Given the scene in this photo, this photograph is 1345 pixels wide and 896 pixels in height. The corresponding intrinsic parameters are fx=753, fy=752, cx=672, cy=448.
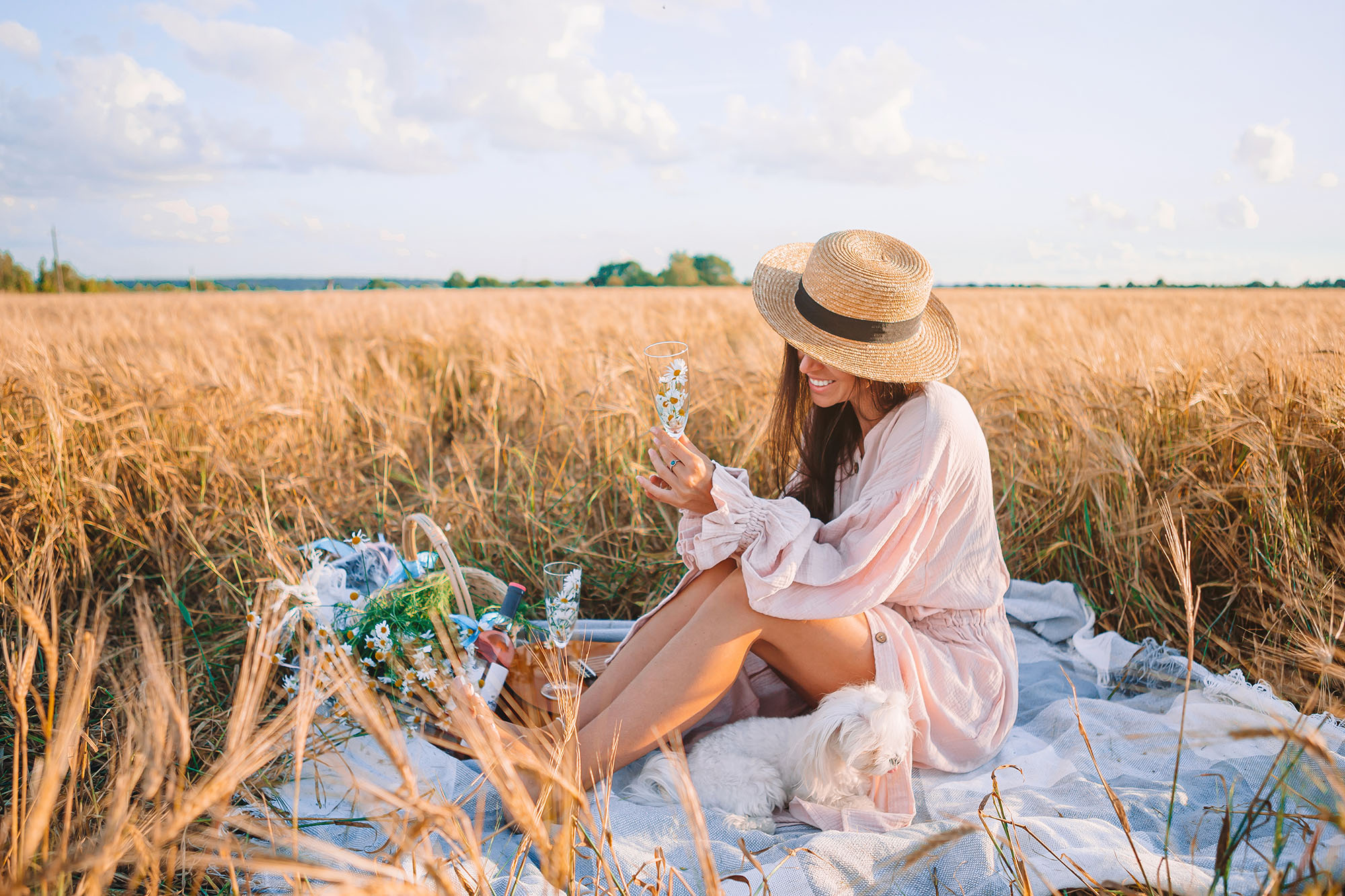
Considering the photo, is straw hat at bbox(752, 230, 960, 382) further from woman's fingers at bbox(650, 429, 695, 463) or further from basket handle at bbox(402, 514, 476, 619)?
basket handle at bbox(402, 514, 476, 619)

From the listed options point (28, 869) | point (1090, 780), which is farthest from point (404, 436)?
point (1090, 780)

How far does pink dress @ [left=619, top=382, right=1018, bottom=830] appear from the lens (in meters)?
1.63

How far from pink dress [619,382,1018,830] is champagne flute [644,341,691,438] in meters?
0.16

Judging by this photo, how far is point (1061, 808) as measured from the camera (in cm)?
158

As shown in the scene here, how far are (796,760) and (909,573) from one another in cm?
49

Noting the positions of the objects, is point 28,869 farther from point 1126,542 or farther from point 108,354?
point 108,354

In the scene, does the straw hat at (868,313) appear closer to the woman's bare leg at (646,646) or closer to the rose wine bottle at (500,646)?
the woman's bare leg at (646,646)

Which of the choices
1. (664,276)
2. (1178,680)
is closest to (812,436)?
(1178,680)

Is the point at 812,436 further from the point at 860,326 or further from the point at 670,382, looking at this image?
the point at 670,382

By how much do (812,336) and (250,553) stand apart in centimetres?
191

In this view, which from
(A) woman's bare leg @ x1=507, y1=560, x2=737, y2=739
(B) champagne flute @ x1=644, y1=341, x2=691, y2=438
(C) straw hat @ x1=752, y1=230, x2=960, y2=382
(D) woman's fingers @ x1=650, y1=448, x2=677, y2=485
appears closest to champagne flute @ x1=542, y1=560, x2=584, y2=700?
(A) woman's bare leg @ x1=507, y1=560, x2=737, y2=739

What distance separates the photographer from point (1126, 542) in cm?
246

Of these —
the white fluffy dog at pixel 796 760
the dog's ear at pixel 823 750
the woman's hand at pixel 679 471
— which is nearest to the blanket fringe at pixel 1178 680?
the white fluffy dog at pixel 796 760

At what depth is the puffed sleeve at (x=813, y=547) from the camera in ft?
5.33
